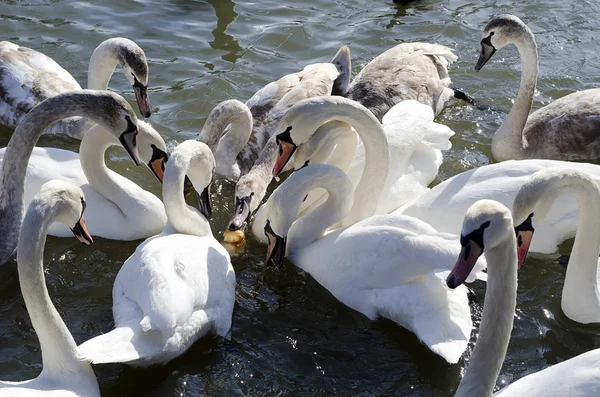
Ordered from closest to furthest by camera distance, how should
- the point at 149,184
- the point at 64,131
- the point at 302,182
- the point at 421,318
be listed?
the point at 421,318 → the point at 302,182 → the point at 149,184 → the point at 64,131

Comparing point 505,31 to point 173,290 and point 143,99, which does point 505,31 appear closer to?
point 143,99

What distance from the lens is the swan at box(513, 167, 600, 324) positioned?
6641 mm

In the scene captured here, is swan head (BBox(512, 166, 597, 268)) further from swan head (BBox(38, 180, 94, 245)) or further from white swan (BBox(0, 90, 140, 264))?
white swan (BBox(0, 90, 140, 264))

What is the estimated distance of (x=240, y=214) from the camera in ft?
26.8

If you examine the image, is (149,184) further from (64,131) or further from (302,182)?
(302,182)

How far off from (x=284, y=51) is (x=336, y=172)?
515 cm

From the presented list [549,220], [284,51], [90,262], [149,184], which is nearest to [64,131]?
[149,184]

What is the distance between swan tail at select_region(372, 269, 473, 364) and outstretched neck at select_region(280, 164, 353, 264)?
1.06m

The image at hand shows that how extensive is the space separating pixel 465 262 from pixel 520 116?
14.9 feet

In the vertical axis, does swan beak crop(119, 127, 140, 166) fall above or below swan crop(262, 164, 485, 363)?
above

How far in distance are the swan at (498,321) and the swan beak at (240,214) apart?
3050 millimetres

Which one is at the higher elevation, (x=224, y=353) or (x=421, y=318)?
(x=421, y=318)

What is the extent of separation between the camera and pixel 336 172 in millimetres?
7777

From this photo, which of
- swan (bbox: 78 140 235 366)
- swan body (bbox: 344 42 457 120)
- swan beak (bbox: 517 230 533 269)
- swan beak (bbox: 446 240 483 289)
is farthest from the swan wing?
swan beak (bbox: 446 240 483 289)
